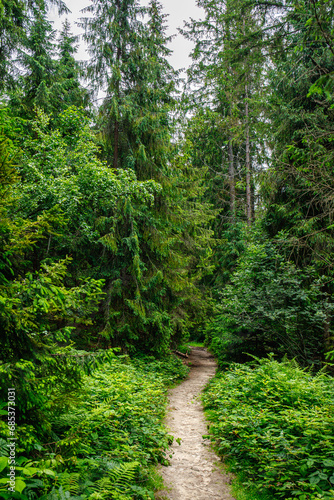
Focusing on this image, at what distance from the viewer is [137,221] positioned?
10258mm

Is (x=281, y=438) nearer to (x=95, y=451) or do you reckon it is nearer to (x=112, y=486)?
(x=112, y=486)

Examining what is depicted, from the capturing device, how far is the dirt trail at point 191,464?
3896 millimetres

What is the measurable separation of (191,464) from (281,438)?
1661 mm

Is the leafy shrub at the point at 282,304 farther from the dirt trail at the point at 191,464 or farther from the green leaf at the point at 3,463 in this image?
the green leaf at the point at 3,463

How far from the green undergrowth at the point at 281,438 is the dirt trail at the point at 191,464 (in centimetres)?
26

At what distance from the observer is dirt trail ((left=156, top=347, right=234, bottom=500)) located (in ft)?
12.8

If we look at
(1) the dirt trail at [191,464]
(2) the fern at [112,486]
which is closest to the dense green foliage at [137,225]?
(2) the fern at [112,486]

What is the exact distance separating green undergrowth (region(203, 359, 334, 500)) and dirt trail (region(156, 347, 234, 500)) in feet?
0.85

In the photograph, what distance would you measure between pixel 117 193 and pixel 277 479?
7047 millimetres

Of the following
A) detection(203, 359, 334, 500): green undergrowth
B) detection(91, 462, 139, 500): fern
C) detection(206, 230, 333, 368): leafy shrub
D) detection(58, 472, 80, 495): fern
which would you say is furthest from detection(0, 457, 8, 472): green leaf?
detection(206, 230, 333, 368): leafy shrub

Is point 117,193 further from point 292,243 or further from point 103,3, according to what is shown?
point 103,3

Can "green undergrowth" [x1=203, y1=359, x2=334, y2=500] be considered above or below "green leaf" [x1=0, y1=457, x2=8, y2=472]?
below

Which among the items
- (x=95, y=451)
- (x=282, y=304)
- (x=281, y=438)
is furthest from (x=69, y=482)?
(x=282, y=304)

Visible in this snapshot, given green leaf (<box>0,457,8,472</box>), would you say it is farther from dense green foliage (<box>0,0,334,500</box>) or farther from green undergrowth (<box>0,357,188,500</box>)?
dense green foliage (<box>0,0,334,500</box>)
